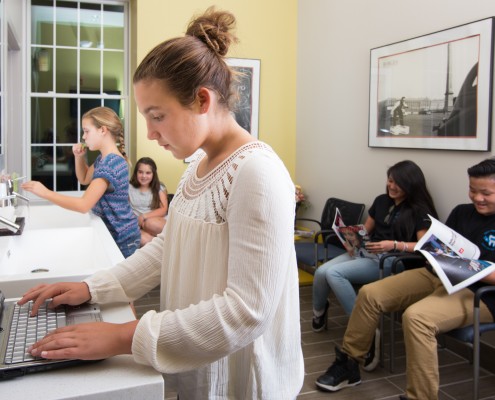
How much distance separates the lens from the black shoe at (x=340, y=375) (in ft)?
9.21

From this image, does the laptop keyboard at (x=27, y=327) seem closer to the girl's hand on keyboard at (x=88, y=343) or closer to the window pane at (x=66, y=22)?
the girl's hand on keyboard at (x=88, y=343)

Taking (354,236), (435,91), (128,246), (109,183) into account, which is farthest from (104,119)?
(435,91)

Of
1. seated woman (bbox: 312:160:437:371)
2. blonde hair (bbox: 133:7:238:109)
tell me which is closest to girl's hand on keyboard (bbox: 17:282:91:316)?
blonde hair (bbox: 133:7:238:109)

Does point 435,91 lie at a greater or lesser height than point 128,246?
greater

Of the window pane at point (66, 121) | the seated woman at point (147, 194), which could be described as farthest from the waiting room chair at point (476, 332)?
the window pane at point (66, 121)

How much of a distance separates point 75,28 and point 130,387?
507cm

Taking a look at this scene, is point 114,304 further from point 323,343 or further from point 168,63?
point 323,343

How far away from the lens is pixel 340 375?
9.34ft

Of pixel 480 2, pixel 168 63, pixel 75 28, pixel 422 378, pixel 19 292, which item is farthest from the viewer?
pixel 75 28

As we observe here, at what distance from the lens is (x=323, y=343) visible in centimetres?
346

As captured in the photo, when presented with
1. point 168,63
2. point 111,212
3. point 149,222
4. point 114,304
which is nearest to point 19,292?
point 114,304

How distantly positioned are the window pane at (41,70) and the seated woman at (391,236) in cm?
346

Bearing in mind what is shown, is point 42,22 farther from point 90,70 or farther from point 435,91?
point 435,91

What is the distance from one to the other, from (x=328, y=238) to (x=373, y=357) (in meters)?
1.22
